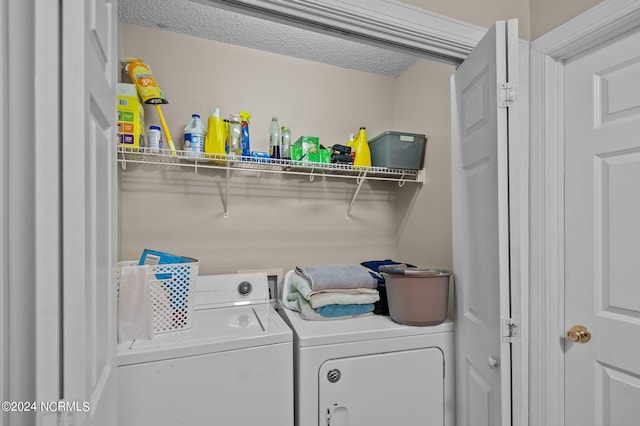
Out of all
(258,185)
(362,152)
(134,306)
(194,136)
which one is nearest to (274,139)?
(258,185)

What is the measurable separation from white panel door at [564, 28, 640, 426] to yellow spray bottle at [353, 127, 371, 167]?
3.51 feet

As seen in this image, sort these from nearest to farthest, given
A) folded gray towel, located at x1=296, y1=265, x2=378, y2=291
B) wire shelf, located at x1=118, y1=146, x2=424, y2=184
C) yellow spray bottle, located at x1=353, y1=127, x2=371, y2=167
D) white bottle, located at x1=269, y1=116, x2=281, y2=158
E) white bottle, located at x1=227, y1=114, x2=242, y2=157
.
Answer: folded gray towel, located at x1=296, y1=265, x2=378, y2=291 → wire shelf, located at x1=118, y1=146, x2=424, y2=184 → white bottle, located at x1=227, y1=114, x2=242, y2=157 → white bottle, located at x1=269, y1=116, x2=281, y2=158 → yellow spray bottle, located at x1=353, y1=127, x2=371, y2=167

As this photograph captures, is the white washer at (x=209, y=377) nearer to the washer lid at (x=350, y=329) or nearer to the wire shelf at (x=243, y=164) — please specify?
the washer lid at (x=350, y=329)

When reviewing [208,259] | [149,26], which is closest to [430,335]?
[208,259]

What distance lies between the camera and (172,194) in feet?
6.10

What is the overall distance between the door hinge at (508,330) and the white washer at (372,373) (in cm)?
39

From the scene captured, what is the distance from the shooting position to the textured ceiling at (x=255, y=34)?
1677 millimetres

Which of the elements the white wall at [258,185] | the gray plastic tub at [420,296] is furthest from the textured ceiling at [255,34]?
the gray plastic tub at [420,296]

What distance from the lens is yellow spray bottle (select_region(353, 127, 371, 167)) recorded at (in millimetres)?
2066

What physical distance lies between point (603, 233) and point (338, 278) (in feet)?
3.54

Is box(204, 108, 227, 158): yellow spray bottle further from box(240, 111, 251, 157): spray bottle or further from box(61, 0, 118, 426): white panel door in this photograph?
box(61, 0, 118, 426): white panel door

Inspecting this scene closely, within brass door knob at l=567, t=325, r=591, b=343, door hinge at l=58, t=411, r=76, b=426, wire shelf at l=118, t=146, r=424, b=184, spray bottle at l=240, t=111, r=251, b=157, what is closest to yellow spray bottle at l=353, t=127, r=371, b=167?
wire shelf at l=118, t=146, r=424, b=184

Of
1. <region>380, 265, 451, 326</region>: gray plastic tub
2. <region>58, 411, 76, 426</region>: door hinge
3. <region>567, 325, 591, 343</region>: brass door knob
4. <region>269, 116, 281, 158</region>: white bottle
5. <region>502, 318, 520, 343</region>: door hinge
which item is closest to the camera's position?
<region>58, 411, 76, 426</region>: door hinge

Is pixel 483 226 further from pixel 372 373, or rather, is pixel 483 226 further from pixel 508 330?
pixel 372 373
